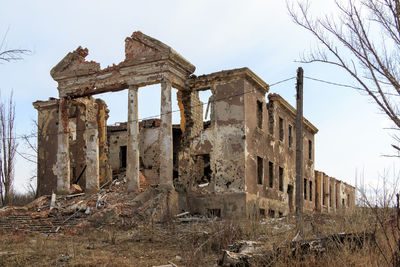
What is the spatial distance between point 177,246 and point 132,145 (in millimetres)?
8720

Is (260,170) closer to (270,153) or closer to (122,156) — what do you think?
(270,153)

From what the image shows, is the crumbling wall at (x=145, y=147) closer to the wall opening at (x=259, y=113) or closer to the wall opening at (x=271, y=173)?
the wall opening at (x=271, y=173)

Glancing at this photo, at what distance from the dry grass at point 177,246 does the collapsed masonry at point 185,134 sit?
17.8ft

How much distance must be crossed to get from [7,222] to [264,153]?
39.6ft

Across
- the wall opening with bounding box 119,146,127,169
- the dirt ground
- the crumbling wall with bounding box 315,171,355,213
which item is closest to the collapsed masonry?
the wall opening with bounding box 119,146,127,169

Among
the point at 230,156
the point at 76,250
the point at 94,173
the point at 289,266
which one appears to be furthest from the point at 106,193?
the point at 289,266

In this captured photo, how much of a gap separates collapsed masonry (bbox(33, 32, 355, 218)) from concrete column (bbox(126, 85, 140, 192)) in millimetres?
45

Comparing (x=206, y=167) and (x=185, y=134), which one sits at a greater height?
(x=185, y=134)

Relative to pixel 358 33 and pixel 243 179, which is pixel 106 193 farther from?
pixel 358 33

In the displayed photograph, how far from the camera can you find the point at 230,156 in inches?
811

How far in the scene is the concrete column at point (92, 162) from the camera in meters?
21.9

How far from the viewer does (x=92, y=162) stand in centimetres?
2228

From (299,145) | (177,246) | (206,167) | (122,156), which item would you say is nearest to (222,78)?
(206,167)

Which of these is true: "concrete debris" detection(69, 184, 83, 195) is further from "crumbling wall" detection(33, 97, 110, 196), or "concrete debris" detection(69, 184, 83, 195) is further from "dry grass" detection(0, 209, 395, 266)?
"dry grass" detection(0, 209, 395, 266)
